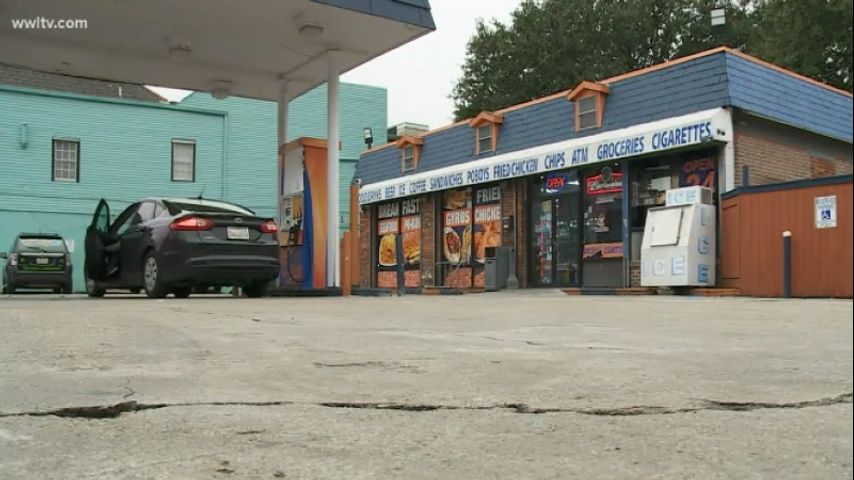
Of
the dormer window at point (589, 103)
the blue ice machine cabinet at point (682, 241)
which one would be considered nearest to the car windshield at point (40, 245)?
the dormer window at point (589, 103)

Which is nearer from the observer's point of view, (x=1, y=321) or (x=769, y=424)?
(x=769, y=424)

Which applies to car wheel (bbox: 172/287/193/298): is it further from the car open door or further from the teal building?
the teal building

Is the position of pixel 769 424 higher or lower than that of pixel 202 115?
lower

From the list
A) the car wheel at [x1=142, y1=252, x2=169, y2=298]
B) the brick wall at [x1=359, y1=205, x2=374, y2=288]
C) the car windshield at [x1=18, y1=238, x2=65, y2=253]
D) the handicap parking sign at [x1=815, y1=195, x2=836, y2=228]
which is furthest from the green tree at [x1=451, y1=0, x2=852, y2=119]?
the handicap parking sign at [x1=815, y1=195, x2=836, y2=228]

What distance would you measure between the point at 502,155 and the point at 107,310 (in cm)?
1212

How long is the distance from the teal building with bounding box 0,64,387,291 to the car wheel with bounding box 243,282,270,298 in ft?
50.8

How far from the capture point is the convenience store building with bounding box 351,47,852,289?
13.2 m

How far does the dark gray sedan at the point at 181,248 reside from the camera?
374 inches

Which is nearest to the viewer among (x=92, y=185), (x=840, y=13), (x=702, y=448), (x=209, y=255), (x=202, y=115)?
(x=840, y=13)

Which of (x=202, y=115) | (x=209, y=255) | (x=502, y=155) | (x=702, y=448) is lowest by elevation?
(x=702, y=448)

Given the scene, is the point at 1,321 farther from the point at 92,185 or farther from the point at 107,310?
the point at 92,185

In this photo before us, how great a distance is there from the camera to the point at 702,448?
2451 mm

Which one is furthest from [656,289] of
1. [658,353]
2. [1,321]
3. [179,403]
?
[179,403]

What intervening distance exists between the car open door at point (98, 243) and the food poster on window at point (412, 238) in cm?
1100
